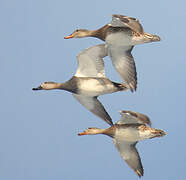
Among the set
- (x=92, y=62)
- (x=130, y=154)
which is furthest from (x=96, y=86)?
(x=130, y=154)

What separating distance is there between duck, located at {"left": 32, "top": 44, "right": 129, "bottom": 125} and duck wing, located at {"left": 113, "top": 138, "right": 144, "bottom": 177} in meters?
0.88

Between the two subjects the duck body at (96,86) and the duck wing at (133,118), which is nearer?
the duck wing at (133,118)

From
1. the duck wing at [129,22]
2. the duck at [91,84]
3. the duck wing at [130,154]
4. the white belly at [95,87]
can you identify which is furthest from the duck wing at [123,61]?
the duck wing at [130,154]

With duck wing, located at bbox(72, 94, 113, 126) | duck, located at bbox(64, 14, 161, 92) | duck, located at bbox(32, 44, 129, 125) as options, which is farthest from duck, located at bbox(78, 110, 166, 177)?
duck, located at bbox(64, 14, 161, 92)

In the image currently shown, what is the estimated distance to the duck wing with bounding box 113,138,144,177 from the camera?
1534 centimetres

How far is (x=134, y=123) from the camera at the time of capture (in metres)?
14.8

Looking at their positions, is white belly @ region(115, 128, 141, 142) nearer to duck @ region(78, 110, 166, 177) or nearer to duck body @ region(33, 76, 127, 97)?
duck @ region(78, 110, 166, 177)

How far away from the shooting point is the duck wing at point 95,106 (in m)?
15.9

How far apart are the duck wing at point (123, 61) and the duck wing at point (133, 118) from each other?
124 centimetres

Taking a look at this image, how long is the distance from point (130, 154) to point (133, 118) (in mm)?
1587

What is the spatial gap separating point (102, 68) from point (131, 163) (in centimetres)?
313

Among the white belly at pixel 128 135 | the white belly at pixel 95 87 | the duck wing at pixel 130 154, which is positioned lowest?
the duck wing at pixel 130 154

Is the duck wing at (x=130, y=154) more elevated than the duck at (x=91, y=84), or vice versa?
the duck at (x=91, y=84)

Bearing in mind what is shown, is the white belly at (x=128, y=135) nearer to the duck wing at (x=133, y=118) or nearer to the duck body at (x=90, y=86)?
the duck wing at (x=133, y=118)
